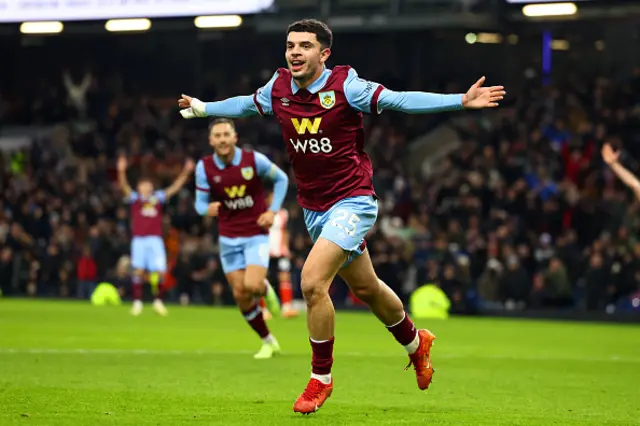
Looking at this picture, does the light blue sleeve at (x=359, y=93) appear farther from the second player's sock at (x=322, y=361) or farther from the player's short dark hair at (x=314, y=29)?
the second player's sock at (x=322, y=361)

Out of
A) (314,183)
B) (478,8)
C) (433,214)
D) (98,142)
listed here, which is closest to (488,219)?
(433,214)

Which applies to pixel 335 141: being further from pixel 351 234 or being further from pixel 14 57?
pixel 14 57

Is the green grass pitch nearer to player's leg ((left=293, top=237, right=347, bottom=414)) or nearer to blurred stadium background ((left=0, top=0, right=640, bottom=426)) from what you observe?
blurred stadium background ((left=0, top=0, right=640, bottom=426))

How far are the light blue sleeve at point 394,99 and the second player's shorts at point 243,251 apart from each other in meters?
5.64

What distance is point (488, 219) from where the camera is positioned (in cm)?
2652

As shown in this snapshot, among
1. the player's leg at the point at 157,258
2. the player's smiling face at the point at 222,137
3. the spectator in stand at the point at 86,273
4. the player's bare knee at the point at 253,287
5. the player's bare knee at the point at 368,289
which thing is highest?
the player's smiling face at the point at 222,137

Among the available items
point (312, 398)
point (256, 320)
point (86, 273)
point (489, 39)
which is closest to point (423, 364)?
point (312, 398)

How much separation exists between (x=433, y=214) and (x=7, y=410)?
20.0m

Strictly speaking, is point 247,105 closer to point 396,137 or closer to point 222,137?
point 222,137

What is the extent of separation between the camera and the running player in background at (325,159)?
816cm

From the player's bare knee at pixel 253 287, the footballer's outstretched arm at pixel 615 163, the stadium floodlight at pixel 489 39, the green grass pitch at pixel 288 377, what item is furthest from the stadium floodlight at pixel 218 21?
the footballer's outstretched arm at pixel 615 163

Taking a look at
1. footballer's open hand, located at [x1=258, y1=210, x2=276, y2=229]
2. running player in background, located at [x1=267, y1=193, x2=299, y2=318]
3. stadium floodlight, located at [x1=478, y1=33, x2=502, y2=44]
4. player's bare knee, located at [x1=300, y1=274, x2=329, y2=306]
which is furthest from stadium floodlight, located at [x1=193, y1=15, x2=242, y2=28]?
player's bare knee, located at [x1=300, y1=274, x2=329, y2=306]

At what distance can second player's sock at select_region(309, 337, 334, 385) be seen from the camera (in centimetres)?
817

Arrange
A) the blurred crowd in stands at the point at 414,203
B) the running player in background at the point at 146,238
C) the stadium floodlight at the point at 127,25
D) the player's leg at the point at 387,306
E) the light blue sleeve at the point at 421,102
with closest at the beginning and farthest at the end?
the light blue sleeve at the point at 421,102 → the player's leg at the point at 387,306 → the running player in background at the point at 146,238 → the blurred crowd in stands at the point at 414,203 → the stadium floodlight at the point at 127,25
